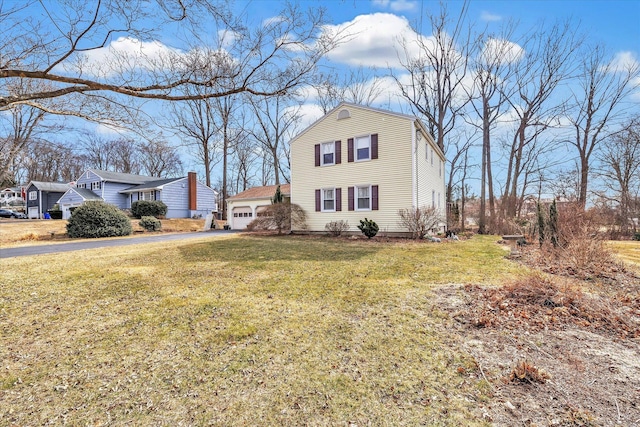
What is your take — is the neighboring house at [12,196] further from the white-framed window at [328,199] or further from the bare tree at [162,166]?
the white-framed window at [328,199]

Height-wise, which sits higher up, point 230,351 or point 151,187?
point 151,187

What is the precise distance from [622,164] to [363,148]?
1862cm

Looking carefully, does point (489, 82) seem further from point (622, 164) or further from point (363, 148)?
point (363, 148)

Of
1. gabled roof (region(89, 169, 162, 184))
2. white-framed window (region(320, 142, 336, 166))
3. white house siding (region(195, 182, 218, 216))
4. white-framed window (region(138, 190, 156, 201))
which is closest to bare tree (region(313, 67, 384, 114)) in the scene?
white-framed window (region(320, 142, 336, 166))

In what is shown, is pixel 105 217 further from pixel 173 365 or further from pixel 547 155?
pixel 547 155

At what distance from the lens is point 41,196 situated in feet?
113

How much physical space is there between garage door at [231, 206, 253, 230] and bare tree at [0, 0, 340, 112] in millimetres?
16014

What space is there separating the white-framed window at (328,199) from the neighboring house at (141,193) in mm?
18941

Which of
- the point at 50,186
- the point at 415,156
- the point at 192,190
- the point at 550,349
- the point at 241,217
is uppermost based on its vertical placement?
the point at 50,186

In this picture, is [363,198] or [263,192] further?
[263,192]

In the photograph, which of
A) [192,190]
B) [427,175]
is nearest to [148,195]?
[192,190]

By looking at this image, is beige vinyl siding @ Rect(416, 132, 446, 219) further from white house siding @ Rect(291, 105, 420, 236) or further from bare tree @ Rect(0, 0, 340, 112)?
bare tree @ Rect(0, 0, 340, 112)

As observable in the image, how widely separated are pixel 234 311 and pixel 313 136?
1303 centimetres

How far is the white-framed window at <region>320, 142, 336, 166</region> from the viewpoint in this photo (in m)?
15.3
